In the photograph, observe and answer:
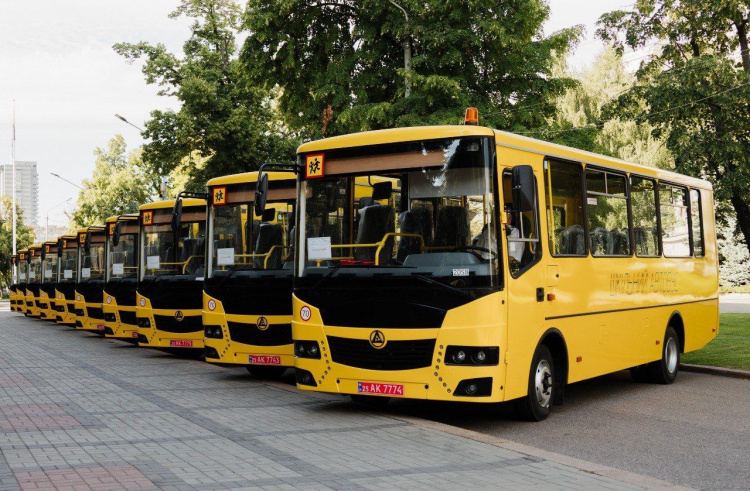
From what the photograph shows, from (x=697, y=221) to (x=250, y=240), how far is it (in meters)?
7.50

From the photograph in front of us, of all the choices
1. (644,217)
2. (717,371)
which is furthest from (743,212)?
(644,217)

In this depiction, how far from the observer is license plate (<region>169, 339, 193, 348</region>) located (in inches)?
620

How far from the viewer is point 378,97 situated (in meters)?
24.3

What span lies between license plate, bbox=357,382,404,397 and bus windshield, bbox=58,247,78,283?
1767 centimetres

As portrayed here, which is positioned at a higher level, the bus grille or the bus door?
the bus door

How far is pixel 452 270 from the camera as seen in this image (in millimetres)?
8766

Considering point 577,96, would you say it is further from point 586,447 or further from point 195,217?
point 586,447

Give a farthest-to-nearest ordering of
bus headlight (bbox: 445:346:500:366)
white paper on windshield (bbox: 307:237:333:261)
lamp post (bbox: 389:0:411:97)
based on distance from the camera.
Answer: lamp post (bbox: 389:0:411:97) < white paper on windshield (bbox: 307:237:333:261) < bus headlight (bbox: 445:346:500:366)

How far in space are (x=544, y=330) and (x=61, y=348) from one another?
13.4 meters

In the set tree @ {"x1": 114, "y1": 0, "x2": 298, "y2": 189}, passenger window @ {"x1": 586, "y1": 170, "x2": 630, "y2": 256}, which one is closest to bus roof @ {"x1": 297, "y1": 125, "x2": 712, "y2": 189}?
passenger window @ {"x1": 586, "y1": 170, "x2": 630, "y2": 256}

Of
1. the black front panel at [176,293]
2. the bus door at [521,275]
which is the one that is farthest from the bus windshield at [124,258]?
the bus door at [521,275]

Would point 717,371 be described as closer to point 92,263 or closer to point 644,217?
point 644,217

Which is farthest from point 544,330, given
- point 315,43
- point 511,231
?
point 315,43

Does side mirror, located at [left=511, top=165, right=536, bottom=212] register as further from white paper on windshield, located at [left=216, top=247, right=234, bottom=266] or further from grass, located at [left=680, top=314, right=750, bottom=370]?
grass, located at [left=680, top=314, right=750, bottom=370]
